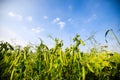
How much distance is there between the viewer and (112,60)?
1956 mm

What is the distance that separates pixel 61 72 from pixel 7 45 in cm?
100

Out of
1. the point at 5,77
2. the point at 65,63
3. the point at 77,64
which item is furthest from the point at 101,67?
the point at 5,77

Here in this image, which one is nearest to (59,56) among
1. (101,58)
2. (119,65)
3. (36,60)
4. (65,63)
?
(65,63)

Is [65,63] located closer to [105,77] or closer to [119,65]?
[105,77]

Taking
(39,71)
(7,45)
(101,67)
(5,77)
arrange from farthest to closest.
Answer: (7,45)
(5,77)
(39,71)
(101,67)

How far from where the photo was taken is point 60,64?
1981mm

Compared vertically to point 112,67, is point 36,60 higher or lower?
higher

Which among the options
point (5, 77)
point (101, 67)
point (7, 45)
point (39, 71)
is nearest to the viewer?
point (101, 67)

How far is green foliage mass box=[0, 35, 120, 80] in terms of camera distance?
6.24ft

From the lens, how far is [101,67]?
6.18 ft

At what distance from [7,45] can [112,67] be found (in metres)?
1.42

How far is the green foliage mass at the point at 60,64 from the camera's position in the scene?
1902 mm

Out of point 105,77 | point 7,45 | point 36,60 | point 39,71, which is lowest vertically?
point 105,77

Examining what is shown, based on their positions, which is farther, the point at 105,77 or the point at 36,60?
the point at 36,60
